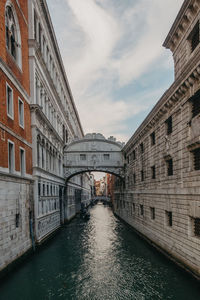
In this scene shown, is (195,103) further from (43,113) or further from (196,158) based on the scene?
(43,113)

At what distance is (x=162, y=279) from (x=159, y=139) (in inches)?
307

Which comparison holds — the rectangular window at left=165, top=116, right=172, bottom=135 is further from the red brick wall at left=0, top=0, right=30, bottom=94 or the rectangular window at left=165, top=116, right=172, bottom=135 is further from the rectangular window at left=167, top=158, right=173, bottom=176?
the red brick wall at left=0, top=0, right=30, bottom=94

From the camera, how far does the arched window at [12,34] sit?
12578 millimetres

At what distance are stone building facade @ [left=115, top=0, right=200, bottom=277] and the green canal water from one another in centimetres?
85

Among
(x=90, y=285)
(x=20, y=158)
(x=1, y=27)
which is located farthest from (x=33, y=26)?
(x=90, y=285)

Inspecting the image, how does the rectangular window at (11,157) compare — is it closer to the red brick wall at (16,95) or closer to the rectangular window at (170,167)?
the red brick wall at (16,95)

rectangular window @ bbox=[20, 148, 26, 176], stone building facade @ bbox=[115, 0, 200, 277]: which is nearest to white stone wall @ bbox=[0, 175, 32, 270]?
rectangular window @ bbox=[20, 148, 26, 176]

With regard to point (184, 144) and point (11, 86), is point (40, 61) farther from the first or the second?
point (184, 144)

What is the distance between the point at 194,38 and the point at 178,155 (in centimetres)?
548

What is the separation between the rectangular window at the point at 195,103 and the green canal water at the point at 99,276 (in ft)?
21.5

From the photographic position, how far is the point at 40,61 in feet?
58.7

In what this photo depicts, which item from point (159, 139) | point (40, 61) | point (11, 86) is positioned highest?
point (40, 61)

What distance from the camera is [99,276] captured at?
11195 mm

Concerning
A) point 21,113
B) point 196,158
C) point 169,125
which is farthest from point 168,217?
point 21,113
